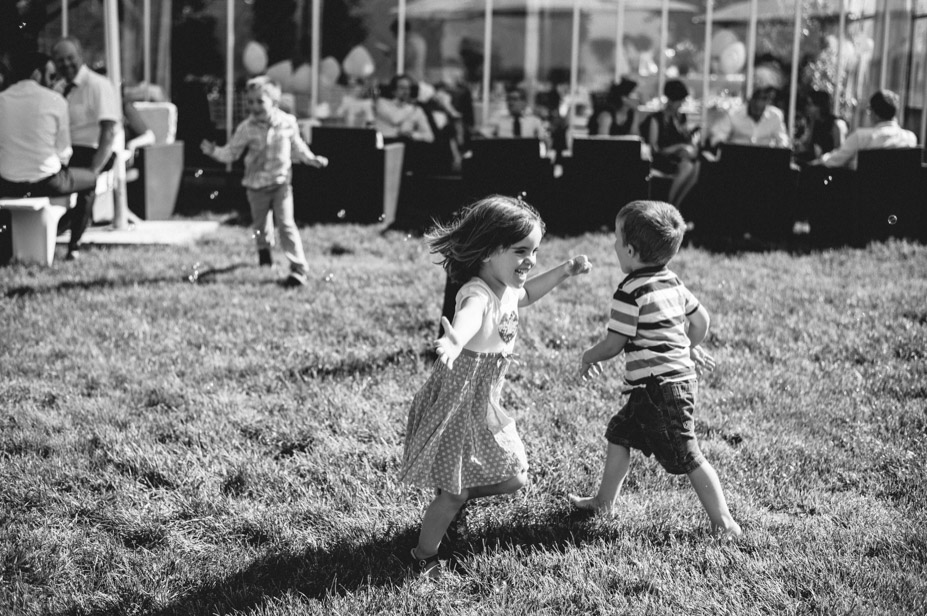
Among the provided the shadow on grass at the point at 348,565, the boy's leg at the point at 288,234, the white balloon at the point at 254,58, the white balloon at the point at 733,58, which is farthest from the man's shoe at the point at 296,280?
the white balloon at the point at 733,58

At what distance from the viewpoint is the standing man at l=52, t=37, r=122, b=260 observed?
852 cm

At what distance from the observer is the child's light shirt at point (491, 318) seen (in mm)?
3279

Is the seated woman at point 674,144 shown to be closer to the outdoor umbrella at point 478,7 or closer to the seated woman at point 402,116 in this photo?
the seated woman at point 402,116

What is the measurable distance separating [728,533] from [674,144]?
7.72m

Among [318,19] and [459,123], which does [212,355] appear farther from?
[318,19]

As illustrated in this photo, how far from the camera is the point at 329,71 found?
13820mm

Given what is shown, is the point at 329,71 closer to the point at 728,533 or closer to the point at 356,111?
the point at 356,111

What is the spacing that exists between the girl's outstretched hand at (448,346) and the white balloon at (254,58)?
38.4 ft

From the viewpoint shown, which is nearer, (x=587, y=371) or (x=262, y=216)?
(x=587, y=371)

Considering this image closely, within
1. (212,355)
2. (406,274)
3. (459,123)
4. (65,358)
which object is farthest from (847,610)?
(459,123)

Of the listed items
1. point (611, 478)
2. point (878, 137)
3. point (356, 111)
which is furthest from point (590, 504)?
point (356, 111)

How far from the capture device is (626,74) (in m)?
13.4

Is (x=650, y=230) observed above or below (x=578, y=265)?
above

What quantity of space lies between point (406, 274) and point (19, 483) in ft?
13.8
